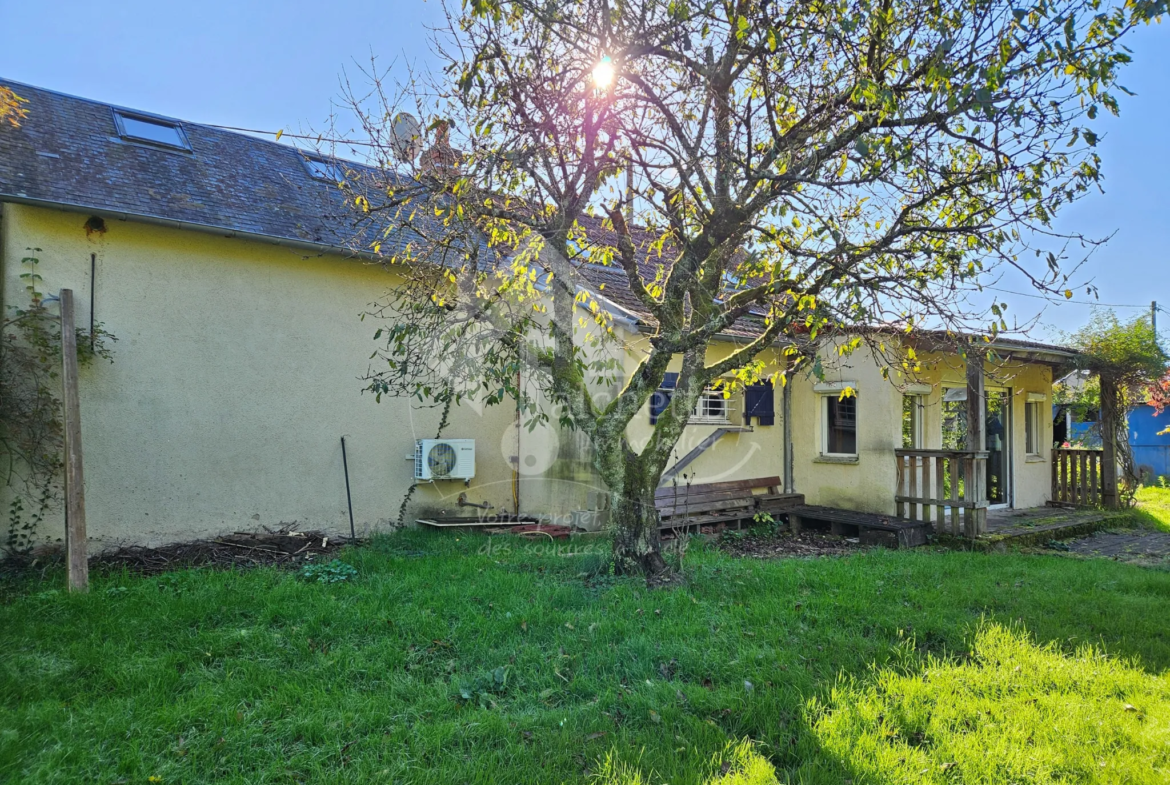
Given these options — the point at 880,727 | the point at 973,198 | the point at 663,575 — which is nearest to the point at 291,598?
the point at 663,575

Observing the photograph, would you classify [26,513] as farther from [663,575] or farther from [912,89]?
[912,89]

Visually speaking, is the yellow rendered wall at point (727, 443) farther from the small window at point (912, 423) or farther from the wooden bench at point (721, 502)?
the small window at point (912, 423)

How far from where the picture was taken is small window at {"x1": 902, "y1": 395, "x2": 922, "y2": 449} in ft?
32.1

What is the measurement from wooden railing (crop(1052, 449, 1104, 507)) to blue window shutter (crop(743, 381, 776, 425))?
658 cm

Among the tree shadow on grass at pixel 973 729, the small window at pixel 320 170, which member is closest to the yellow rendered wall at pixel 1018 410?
the tree shadow on grass at pixel 973 729

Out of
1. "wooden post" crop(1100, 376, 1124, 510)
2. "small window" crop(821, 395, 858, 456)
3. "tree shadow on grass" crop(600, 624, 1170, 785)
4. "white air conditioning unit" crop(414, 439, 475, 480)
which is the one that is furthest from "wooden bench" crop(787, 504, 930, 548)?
"wooden post" crop(1100, 376, 1124, 510)

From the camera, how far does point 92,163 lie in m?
7.03

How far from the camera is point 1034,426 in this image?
459 inches

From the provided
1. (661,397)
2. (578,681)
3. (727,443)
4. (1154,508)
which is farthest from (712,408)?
(1154,508)

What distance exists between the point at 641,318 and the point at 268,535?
5.26m

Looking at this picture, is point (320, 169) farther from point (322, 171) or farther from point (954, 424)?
point (954, 424)

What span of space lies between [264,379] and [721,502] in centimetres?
634

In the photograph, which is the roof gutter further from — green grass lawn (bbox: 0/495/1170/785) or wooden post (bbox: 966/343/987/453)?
wooden post (bbox: 966/343/987/453)

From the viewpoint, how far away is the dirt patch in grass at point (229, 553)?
6172mm
